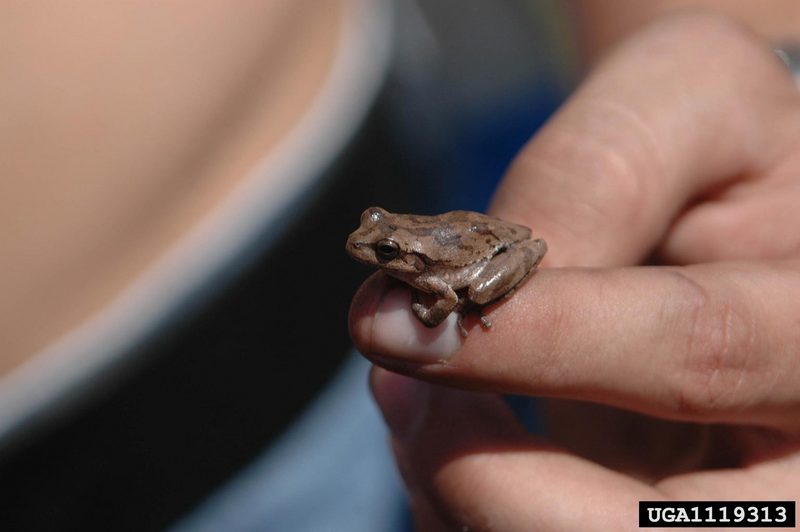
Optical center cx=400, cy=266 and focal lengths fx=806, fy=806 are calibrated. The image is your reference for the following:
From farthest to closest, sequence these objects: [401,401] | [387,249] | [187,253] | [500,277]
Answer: [187,253], [401,401], [387,249], [500,277]

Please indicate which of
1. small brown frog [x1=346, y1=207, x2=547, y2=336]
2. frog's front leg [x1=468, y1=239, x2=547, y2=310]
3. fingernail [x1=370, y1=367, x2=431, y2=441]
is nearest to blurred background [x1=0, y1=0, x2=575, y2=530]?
fingernail [x1=370, y1=367, x2=431, y2=441]

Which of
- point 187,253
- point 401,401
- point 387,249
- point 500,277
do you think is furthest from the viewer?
point 187,253

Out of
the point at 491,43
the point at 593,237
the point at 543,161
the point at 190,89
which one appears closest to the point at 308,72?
the point at 190,89

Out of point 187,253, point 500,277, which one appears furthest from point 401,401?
point 187,253

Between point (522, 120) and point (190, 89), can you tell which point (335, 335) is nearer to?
point (190, 89)

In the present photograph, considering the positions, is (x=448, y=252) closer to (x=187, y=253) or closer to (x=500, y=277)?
(x=500, y=277)

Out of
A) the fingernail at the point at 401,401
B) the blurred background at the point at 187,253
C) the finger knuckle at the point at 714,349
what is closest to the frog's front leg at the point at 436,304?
the fingernail at the point at 401,401

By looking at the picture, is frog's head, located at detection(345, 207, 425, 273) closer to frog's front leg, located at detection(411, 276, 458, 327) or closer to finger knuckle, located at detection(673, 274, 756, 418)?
frog's front leg, located at detection(411, 276, 458, 327)
